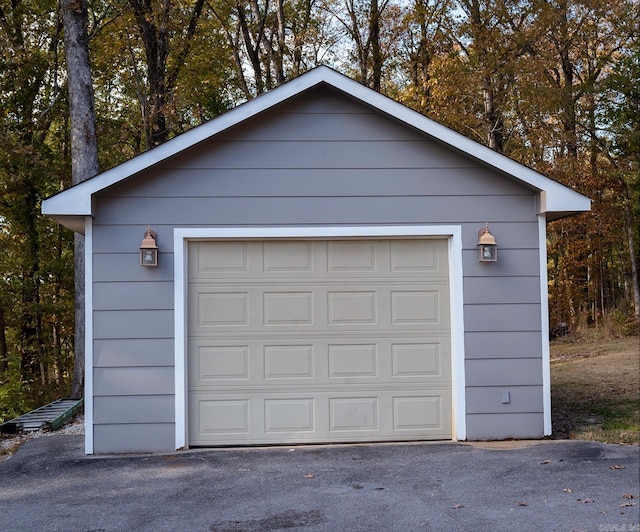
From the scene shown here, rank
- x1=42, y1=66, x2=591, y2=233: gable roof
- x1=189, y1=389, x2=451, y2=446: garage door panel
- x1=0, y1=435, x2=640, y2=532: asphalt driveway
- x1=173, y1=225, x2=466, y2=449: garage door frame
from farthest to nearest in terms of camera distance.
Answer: x1=189, y1=389, x2=451, y2=446: garage door panel → x1=173, y1=225, x2=466, y2=449: garage door frame → x1=42, y1=66, x2=591, y2=233: gable roof → x1=0, y1=435, x2=640, y2=532: asphalt driveway

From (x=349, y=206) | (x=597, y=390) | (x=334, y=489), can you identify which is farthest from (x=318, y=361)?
(x=597, y=390)

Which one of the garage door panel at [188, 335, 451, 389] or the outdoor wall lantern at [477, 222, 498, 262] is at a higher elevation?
the outdoor wall lantern at [477, 222, 498, 262]

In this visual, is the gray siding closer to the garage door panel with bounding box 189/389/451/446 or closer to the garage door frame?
the garage door frame

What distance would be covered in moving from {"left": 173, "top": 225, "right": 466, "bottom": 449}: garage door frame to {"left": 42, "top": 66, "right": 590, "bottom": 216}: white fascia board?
731 mm

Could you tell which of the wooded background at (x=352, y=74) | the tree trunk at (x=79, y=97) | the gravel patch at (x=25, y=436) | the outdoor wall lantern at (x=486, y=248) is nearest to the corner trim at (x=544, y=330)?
the outdoor wall lantern at (x=486, y=248)

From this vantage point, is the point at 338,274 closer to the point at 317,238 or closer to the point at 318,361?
the point at 317,238

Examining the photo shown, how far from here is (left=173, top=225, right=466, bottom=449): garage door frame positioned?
266 inches

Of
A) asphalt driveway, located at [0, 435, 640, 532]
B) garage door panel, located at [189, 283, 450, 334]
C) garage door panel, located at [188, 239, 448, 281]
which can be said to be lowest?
asphalt driveway, located at [0, 435, 640, 532]

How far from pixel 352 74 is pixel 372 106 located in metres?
14.4

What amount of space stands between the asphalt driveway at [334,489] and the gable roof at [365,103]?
90.2 inches

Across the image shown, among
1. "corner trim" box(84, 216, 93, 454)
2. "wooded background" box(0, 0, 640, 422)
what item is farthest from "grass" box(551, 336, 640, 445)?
"corner trim" box(84, 216, 93, 454)

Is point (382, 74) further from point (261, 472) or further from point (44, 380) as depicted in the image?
point (261, 472)

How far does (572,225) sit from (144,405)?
14768 millimetres

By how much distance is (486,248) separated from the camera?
22.7 feet
